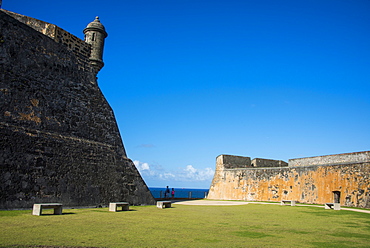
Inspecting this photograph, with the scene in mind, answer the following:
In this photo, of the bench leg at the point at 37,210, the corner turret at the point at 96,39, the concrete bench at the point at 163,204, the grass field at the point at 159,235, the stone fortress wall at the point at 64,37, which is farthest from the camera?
the corner turret at the point at 96,39

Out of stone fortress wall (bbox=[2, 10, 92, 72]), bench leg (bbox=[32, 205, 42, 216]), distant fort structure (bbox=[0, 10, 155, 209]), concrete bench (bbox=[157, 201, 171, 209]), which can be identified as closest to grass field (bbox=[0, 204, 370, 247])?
bench leg (bbox=[32, 205, 42, 216])

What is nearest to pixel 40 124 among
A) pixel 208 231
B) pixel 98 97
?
pixel 98 97

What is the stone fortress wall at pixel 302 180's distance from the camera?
55.5 ft

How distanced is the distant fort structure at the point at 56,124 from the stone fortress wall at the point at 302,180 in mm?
10476

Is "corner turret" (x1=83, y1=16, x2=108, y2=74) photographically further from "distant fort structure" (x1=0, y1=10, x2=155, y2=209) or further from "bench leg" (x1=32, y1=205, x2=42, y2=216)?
"bench leg" (x1=32, y1=205, x2=42, y2=216)

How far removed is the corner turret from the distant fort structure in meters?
0.05

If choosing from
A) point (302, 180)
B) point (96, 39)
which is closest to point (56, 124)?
point (96, 39)

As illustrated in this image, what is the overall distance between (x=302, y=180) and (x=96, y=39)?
1484 cm

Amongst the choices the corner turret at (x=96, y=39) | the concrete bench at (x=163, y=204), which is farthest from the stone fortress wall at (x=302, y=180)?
the corner turret at (x=96, y=39)

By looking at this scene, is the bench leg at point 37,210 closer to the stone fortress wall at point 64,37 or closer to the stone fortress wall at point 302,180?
the stone fortress wall at point 64,37

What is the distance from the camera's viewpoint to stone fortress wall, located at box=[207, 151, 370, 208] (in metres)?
16.9

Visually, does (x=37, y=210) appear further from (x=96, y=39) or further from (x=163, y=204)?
(x=96, y=39)

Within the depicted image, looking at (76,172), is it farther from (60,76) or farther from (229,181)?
(229,181)

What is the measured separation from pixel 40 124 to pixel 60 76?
251 centimetres
